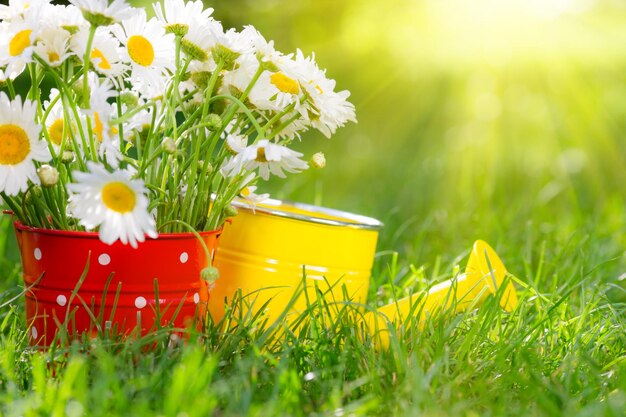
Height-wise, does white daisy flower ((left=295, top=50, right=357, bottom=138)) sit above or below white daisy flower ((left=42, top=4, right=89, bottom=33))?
below

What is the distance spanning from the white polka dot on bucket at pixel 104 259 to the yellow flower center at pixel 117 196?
18cm

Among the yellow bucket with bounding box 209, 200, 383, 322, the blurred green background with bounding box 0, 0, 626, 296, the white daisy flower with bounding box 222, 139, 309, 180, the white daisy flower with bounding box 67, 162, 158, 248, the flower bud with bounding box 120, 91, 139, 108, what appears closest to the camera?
the white daisy flower with bounding box 67, 162, 158, 248

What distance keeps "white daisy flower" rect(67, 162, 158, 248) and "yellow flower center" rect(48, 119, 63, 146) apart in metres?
0.27

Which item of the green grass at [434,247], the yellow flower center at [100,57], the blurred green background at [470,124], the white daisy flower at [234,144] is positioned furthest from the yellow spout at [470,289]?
the yellow flower center at [100,57]

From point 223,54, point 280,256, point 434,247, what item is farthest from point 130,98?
point 434,247

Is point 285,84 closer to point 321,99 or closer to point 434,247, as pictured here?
point 321,99

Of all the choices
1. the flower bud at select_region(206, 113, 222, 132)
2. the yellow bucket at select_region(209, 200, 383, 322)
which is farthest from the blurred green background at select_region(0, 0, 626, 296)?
the flower bud at select_region(206, 113, 222, 132)

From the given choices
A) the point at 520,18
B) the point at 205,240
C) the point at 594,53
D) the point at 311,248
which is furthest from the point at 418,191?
the point at 520,18

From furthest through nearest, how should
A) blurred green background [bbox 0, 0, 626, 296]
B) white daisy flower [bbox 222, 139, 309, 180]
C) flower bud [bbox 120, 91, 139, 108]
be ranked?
blurred green background [bbox 0, 0, 626, 296], flower bud [bbox 120, 91, 139, 108], white daisy flower [bbox 222, 139, 309, 180]

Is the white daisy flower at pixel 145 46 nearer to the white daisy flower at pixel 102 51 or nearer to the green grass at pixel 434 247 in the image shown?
the white daisy flower at pixel 102 51

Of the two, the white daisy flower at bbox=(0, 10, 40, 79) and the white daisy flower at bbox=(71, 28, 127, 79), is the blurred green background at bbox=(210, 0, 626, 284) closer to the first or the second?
the white daisy flower at bbox=(71, 28, 127, 79)

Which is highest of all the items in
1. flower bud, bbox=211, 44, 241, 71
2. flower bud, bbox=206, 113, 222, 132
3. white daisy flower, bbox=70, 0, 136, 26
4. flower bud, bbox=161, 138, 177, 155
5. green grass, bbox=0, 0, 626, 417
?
white daisy flower, bbox=70, 0, 136, 26

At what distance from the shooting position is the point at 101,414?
979mm

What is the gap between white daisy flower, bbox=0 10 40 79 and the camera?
1.15 meters
